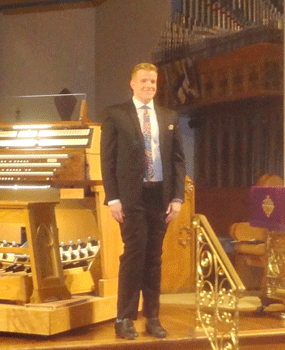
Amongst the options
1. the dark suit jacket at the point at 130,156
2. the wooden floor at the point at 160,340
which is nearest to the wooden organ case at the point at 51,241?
the wooden floor at the point at 160,340

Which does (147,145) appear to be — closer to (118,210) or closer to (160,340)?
(118,210)

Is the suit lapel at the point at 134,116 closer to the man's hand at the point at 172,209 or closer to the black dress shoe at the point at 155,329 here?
the man's hand at the point at 172,209

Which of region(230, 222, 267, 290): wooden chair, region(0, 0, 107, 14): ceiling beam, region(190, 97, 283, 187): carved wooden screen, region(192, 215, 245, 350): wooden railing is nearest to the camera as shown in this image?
region(192, 215, 245, 350): wooden railing

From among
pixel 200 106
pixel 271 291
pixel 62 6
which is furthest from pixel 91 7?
pixel 271 291

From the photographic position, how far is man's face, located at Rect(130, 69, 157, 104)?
343 cm

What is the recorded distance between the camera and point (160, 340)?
349 cm

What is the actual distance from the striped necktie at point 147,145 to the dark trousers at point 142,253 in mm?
82

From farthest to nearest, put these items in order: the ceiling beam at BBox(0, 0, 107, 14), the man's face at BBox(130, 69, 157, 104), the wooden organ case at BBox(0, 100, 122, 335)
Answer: the ceiling beam at BBox(0, 0, 107, 14), the wooden organ case at BBox(0, 100, 122, 335), the man's face at BBox(130, 69, 157, 104)

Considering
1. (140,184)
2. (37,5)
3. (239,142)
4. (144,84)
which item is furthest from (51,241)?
(37,5)

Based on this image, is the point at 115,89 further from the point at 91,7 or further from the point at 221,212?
the point at 221,212

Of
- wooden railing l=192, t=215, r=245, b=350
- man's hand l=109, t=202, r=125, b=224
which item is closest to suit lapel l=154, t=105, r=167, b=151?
man's hand l=109, t=202, r=125, b=224

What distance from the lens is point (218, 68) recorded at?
6973 mm

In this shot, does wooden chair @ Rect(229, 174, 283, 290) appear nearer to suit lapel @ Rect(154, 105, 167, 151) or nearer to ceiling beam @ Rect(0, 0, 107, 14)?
suit lapel @ Rect(154, 105, 167, 151)

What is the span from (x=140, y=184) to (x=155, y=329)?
794mm
